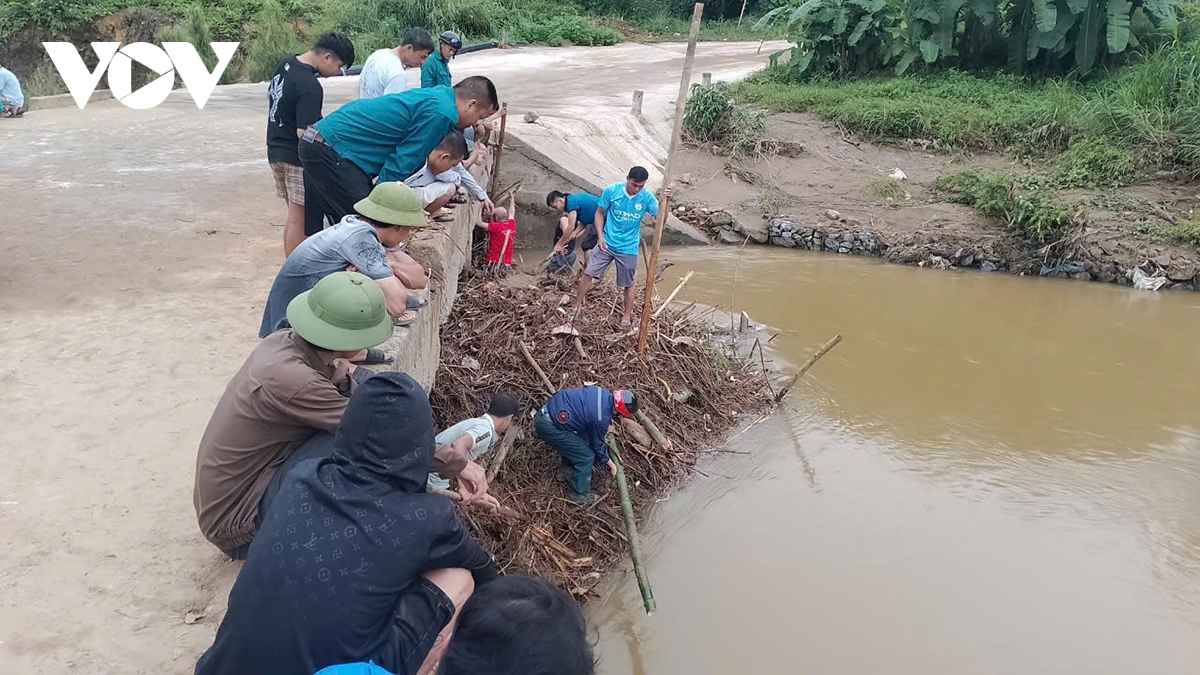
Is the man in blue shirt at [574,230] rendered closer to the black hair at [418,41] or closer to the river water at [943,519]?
the black hair at [418,41]

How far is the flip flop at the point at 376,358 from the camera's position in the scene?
354cm

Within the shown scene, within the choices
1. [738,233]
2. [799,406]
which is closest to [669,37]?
[738,233]

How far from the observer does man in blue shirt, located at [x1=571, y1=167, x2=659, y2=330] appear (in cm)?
675

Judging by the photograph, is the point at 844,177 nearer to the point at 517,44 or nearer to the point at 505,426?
the point at 505,426

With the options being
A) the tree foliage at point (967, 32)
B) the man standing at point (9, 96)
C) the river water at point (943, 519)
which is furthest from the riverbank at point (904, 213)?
the man standing at point (9, 96)

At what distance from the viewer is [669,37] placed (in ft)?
92.8

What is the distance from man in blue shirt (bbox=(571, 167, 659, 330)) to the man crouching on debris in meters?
1.79

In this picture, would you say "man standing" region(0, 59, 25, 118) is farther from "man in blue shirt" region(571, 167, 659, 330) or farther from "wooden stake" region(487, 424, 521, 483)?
"wooden stake" region(487, 424, 521, 483)

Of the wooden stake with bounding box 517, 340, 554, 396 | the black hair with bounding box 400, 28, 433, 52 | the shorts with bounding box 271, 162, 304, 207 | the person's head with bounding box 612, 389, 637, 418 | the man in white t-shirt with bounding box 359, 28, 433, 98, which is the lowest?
the wooden stake with bounding box 517, 340, 554, 396

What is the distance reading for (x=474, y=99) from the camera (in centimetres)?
502

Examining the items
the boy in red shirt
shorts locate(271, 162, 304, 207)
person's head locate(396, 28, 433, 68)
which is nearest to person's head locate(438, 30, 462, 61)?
person's head locate(396, 28, 433, 68)

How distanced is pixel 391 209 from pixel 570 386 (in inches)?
82.6

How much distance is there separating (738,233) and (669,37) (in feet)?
59.3

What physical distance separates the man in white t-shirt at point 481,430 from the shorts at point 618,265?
2.42 m
